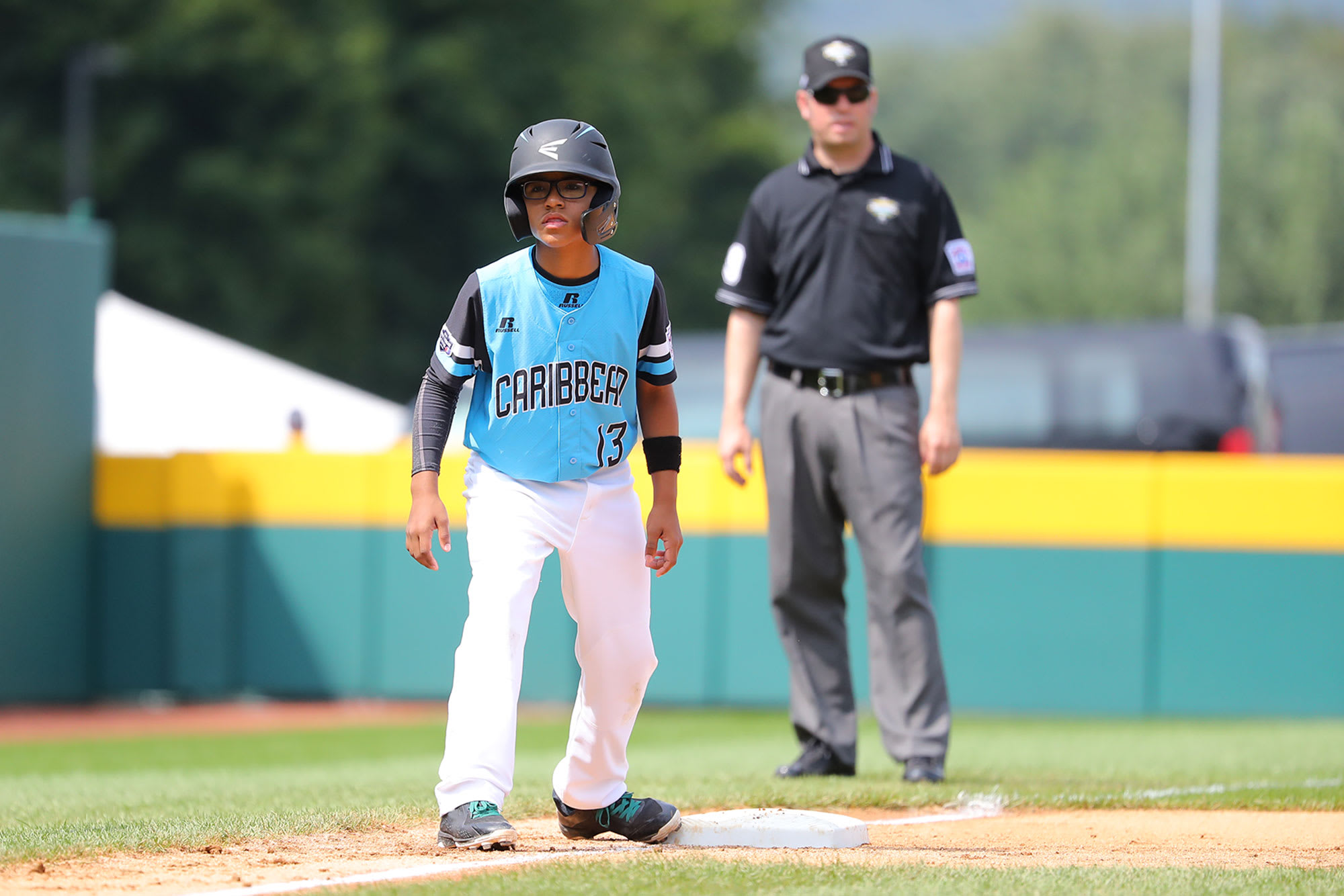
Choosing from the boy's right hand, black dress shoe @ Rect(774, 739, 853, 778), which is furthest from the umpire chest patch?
the boy's right hand

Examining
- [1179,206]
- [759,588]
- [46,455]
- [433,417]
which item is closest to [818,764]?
[433,417]

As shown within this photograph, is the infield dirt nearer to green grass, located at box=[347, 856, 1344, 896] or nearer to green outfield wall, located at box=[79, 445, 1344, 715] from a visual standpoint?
green grass, located at box=[347, 856, 1344, 896]

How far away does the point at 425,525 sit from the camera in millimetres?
4617

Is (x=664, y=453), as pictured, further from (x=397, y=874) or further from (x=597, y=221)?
(x=397, y=874)

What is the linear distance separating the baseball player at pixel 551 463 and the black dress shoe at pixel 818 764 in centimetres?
182

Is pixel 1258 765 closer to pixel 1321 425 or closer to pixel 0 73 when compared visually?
pixel 1321 425

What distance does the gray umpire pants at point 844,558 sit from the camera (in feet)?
21.7

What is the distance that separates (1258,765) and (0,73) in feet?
99.1

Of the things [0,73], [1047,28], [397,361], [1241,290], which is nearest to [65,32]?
[0,73]

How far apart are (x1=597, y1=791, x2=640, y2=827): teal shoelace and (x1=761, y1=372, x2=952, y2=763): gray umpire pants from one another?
183cm

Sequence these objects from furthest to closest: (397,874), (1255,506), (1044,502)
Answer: (1044,502)
(1255,506)
(397,874)

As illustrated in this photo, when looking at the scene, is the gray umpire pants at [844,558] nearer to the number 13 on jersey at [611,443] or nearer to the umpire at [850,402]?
the umpire at [850,402]

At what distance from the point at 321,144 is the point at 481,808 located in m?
32.2

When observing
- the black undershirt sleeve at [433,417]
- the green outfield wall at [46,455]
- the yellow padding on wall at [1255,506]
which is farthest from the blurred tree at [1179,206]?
the black undershirt sleeve at [433,417]
